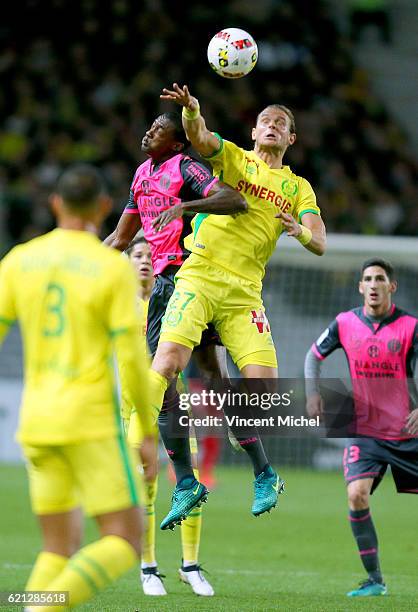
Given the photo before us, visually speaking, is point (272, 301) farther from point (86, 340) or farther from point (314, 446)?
point (86, 340)

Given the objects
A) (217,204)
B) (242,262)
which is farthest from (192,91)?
(217,204)

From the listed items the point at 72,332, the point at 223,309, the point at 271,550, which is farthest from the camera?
the point at 271,550

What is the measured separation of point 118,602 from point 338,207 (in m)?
12.1

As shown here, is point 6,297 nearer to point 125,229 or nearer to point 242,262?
point 242,262

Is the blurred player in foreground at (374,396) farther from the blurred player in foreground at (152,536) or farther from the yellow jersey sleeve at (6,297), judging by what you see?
the yellow jersey sleeve at (6,297)

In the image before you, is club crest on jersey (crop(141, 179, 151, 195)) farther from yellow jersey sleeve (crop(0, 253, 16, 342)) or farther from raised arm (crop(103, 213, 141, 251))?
yellow jersey sleeve (crop(0, 253, 16, 342))

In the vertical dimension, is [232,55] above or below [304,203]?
above

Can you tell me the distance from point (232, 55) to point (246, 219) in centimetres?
114

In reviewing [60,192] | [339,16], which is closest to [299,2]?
[339,16]

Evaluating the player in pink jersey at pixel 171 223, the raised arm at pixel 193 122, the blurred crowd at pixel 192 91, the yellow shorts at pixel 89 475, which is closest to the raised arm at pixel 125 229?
the player in pink jersey at pixel 171 223

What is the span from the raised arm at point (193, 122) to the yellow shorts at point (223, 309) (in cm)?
79

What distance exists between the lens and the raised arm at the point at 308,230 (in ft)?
25.8

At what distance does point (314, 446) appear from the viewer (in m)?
16.7

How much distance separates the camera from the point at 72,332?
523cm
